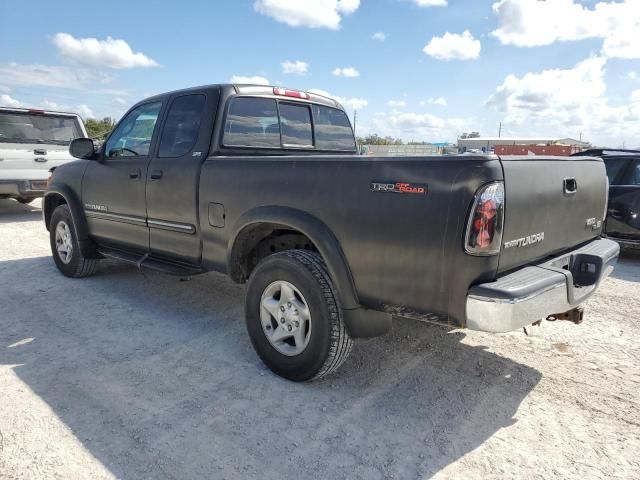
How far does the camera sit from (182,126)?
4.14m

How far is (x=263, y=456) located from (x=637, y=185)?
6.83 meters

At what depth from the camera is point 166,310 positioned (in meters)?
4.59

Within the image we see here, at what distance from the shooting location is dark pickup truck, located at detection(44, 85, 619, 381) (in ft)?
7.91

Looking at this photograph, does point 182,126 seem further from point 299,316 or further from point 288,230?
point 299,316

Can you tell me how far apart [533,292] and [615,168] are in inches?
236

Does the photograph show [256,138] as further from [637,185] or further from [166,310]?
[637,185]

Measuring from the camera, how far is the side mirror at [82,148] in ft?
15.9

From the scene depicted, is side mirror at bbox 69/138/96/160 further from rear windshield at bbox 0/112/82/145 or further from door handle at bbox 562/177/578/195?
rear windshield at bbox 0/112/82/145

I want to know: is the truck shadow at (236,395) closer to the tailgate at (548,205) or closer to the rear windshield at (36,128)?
the tailgate at (548,205)

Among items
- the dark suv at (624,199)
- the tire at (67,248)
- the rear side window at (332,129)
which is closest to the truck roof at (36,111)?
the tire at (67,248)

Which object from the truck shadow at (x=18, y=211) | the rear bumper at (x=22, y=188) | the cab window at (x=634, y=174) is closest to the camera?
the cab window at (x=634, y=174)

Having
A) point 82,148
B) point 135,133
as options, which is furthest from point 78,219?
point 135,133

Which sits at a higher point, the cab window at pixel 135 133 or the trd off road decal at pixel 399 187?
the cab window at pixel 135 133

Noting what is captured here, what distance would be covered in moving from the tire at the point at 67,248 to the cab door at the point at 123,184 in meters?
0.37
